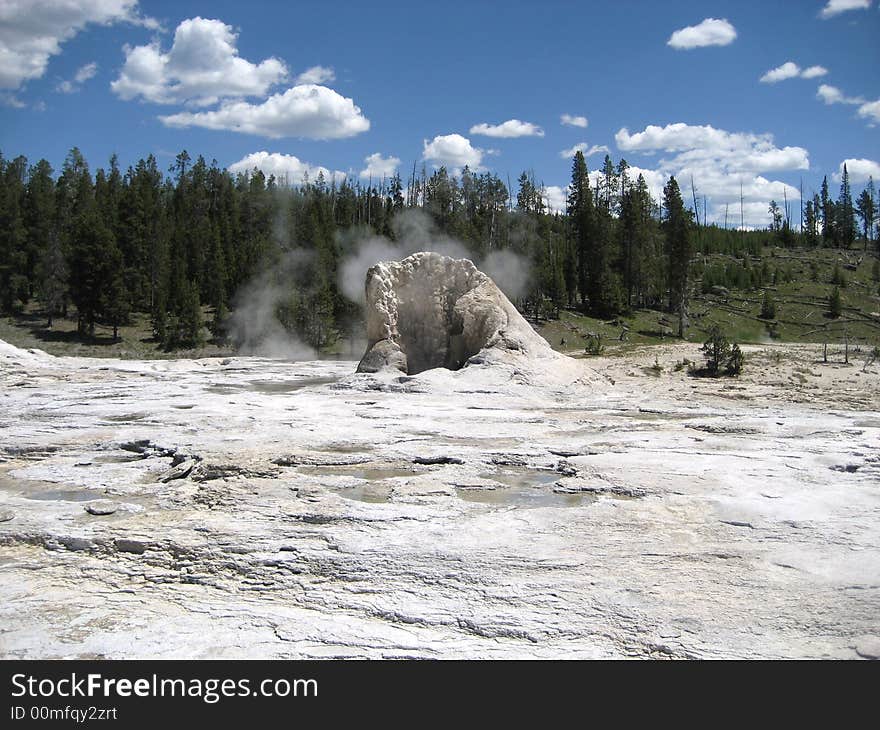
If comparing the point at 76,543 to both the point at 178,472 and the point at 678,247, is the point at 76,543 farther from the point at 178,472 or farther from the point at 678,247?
the point at 678,247

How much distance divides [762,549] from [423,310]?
39.6 ft

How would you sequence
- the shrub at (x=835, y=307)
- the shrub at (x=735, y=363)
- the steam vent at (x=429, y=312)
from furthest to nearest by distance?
the shrub at (x=835, y=307)
the shrub at (x=735, y=363)
the steam vent at (x=429, y=312)

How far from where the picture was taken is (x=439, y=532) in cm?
594

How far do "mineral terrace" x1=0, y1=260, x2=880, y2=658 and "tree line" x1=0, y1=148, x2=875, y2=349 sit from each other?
1039 inches

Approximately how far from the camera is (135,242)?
155ft

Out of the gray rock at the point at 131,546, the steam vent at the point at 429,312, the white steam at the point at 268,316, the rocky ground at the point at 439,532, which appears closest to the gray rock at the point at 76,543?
the rocky ground at the point at 439,532

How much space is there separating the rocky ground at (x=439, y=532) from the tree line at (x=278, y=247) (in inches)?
1041

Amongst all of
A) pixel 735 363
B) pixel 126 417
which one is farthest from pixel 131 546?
pixel 735 363

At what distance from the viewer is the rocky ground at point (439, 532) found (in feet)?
14.1

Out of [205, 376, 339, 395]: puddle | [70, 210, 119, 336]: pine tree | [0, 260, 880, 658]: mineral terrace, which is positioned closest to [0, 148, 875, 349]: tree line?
[70, 210, 119, 336]: pine tree

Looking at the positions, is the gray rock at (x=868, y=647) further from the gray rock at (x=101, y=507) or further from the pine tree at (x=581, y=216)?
the pine tree at (x=581, y=216)

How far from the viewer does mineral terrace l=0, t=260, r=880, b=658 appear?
430 centimetres

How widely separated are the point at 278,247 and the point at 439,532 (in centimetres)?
4202

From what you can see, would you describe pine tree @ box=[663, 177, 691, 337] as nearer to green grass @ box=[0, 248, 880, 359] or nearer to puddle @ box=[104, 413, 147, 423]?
green grass @ box=[0, 248, 880, 359]
